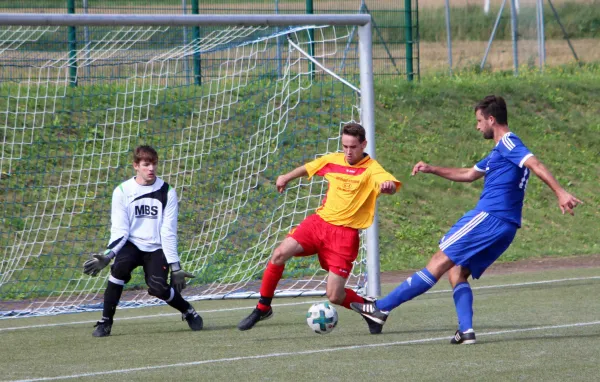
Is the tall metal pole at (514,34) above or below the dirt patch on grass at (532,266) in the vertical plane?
above

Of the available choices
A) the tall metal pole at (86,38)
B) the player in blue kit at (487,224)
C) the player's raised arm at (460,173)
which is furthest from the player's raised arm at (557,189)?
the tall metal pole at (86,38)

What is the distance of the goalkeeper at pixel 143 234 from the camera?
7.61 metres

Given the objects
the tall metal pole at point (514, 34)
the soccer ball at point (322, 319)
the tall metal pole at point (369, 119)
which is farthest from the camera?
the tall metal pole at point (514, 34)

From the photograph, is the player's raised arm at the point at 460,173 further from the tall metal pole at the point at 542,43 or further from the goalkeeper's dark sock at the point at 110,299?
the tall metal pole at the point at 542,43

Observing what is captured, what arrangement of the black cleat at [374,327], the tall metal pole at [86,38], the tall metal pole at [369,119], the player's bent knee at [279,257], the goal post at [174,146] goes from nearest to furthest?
the black cleat at [374,327] < the player's bent knee at [279,257] < the tall metal pole at [369,119] < the goal post at [174,146] < the tall metal pole at [86,38]

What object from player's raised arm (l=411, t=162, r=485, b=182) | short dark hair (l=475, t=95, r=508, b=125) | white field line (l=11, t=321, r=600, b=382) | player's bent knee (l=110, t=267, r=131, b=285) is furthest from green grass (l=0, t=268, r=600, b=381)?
short dark hair (l=475, t=95, r=508, b=125)

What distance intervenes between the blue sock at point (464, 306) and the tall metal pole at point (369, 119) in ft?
9.35

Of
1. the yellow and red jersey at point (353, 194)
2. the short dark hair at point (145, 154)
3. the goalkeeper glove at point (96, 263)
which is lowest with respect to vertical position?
the goalkeeper glove at point (96, 263)

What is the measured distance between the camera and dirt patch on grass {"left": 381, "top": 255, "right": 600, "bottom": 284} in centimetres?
1210

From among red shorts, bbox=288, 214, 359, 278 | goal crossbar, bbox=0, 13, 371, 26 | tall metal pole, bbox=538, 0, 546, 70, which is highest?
tall metal pole, bbox=538, 0, 546, 70

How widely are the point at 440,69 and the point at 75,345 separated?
48.6 ft

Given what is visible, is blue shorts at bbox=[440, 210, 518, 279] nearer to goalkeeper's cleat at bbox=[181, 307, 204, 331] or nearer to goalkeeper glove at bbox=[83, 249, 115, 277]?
goalkeeper's cleat at bbox=[181, 307, 204, 331]

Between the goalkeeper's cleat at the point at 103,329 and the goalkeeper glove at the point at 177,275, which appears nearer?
the goalkeeper glove at the point at 177,275

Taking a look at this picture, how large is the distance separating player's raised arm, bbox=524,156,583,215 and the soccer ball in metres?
1.75
